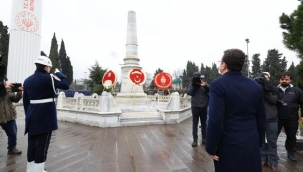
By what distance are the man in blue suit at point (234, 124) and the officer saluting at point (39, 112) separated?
7.37 ft

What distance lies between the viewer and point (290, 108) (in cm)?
371

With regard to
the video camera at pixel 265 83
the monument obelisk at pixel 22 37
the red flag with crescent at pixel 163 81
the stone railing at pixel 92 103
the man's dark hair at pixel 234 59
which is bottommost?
the stone railing at pixel 92 103

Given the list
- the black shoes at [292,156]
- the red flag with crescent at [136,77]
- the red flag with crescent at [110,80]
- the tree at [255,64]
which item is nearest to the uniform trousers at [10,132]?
the black shoes at [292,156]

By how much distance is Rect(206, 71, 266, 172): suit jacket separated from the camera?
66.4 inches

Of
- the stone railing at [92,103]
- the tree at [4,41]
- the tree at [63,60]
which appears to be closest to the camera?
the stone railing at [92,103]

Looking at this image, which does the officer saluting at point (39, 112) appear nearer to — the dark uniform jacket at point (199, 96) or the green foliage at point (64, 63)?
the dark uniform jacket at point (199, 96)

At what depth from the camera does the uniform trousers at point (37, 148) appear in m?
2.71

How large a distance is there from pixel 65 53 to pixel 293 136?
152 feet

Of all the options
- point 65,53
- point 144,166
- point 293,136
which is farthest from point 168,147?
point 65,53

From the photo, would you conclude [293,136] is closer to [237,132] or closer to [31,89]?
[237,132]

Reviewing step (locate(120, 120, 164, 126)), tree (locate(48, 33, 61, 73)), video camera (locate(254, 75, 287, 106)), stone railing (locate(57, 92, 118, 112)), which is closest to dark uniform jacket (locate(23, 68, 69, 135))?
video camera (locate(254, 75, 287, 106))

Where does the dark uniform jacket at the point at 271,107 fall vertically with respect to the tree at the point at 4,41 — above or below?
below

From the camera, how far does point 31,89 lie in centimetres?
275

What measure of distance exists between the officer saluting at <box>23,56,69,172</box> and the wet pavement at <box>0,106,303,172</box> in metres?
0.64
